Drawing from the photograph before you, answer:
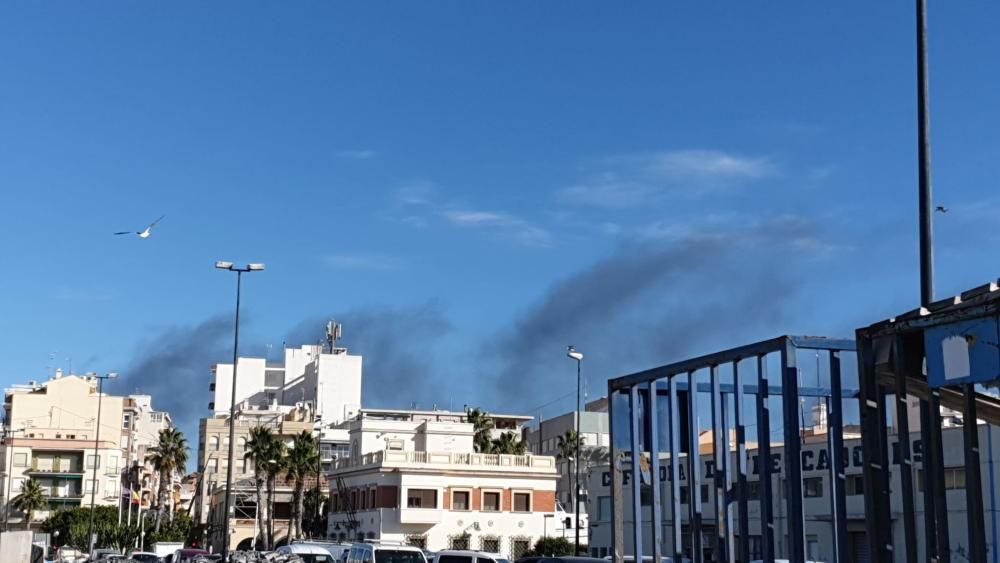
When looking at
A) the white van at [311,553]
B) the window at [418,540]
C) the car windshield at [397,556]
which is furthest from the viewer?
the window at [418,540]

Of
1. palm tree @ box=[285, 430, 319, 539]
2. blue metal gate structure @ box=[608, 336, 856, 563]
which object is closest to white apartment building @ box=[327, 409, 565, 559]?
palm tree @ box=[285, 430, 319, 539]

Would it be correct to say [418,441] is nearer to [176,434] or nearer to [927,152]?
[176,434]

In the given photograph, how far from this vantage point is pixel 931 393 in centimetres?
1062

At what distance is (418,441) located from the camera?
256 ft

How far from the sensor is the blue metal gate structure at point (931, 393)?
9.96 metres

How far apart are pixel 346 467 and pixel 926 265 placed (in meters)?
62.9

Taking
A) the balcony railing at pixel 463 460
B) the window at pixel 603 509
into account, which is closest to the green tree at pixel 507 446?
the balcony railing at pixel 463 460

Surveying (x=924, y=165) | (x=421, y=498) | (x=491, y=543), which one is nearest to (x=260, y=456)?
Result: (x=421, y=498)

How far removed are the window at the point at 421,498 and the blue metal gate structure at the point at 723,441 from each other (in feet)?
169

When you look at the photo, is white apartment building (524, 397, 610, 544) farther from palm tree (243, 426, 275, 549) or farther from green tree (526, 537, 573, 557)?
palm tree (243, 426, 275, 549)

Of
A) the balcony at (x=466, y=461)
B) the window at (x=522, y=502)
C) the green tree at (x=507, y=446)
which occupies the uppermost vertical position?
the green tree at (x=507, y=446)

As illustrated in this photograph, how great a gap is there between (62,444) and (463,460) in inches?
1873

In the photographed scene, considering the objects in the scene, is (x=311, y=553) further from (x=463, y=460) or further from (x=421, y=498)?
(x=463, y=460)

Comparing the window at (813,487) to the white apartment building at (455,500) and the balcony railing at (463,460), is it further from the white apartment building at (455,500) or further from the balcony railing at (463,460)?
the balcony railing at (463,460)
